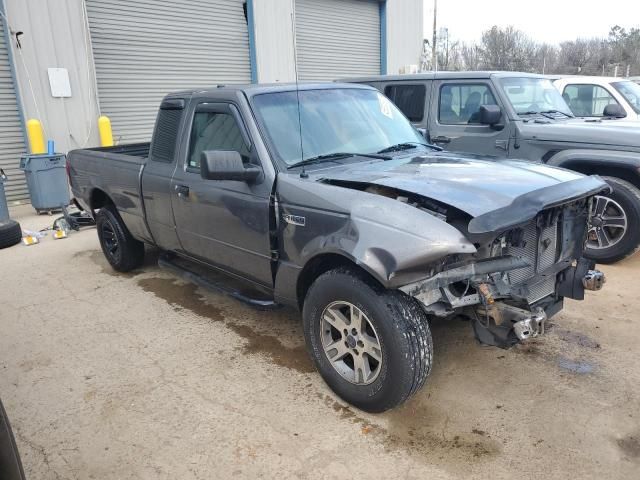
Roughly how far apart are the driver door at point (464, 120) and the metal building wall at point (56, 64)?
24.0ft

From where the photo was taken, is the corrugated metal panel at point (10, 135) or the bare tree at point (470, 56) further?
the bare tree at point (470, 56)

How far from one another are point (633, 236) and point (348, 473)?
436 cm

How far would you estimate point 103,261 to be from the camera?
21.4 feet

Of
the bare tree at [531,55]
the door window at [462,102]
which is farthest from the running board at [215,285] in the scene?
the bare tree at [531,55]

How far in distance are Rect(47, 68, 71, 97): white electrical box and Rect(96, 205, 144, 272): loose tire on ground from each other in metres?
5.46

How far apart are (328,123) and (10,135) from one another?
8588mm

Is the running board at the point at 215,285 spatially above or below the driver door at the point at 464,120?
below

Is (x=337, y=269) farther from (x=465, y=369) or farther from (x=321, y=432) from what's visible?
(x=465, y=369)

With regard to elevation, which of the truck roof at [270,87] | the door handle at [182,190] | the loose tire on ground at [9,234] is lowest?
the loose tire on ground at [9,234]

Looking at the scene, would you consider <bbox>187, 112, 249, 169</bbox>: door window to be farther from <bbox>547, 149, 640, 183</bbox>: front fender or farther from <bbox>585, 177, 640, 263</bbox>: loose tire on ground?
<bbox>547, 149, 640, 183</bbox>: front fender

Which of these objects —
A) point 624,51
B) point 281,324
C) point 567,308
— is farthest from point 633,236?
point 624,51

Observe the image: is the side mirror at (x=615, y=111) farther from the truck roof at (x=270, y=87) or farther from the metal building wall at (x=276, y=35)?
the metal building wall at (x=276, y=35)

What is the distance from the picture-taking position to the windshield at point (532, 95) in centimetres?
650

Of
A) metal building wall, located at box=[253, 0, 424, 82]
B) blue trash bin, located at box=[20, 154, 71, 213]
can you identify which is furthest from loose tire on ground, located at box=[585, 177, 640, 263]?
metal building wall, located at box=[253, 0, 424, 82]
